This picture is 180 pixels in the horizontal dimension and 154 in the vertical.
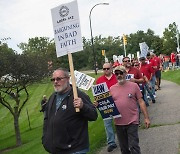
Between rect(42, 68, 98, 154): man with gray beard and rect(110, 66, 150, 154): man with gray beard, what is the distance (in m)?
1.63

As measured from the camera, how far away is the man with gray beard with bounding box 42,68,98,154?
475cm

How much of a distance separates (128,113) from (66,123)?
1.93 m

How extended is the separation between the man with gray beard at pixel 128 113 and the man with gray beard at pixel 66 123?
1634 mm

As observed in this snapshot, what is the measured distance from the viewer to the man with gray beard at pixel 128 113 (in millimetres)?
6355

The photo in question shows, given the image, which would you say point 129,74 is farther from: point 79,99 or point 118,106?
point 79,99

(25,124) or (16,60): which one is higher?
(16,60)

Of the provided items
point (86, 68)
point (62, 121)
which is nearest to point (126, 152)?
point (62, 121)

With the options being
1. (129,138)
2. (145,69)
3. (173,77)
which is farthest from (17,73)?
(173,77)

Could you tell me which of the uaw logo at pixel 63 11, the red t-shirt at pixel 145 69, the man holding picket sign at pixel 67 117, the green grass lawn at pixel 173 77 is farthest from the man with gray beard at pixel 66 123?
the green grass lawn at pixel 173 77

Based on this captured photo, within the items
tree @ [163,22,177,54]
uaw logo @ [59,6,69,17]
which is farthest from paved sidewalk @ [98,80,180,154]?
tree @ [163,22,177,54]

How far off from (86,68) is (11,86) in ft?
208

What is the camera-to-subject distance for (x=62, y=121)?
4.74 metres

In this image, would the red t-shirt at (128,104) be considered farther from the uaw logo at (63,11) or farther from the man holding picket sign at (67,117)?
the uaw logo at (63,11)

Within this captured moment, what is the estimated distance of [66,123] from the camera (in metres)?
4.74
